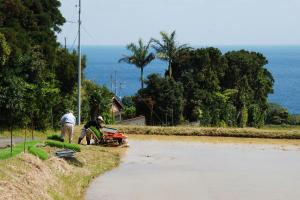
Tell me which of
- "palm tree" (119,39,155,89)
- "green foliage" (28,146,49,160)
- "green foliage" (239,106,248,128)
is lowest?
"green foliage" (28,146,49,160)

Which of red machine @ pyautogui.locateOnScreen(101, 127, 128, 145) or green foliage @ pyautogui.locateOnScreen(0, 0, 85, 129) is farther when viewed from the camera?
green foliage @ pyautogui.locateOnScreen(0, 0, 85, 129)

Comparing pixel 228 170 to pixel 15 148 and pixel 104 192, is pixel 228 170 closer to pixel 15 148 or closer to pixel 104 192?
pixel 104 192

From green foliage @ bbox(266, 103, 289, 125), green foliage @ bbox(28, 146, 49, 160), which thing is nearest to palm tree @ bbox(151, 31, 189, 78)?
green foliage @ bbox(266, 103, 289, 125)

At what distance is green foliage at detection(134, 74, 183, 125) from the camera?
42406 mm

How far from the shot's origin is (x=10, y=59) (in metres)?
22.9

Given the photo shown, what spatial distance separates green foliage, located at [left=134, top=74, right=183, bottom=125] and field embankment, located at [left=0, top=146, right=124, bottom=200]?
24859mm

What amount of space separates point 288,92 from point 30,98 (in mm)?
129246

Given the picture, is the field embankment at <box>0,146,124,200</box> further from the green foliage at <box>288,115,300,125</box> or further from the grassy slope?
the green foliage at <box>288,115,300,125</box>

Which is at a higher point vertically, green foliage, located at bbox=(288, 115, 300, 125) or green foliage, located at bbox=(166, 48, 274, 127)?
green foliage, located at bbox=(166, 48, 274, 127)

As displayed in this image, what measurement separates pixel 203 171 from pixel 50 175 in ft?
14.9

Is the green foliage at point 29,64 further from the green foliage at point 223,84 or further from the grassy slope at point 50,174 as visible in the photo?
the green foliage at point 223,84

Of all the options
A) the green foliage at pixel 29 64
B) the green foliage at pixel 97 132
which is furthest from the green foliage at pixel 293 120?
the green foliage at pixel 97 132

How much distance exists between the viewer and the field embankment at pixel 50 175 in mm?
11218

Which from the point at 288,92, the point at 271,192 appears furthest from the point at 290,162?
the point at 288,92
